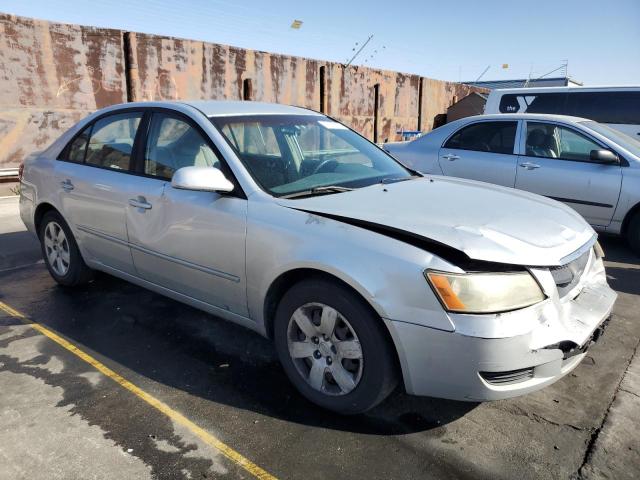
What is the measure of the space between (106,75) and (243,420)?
8.98 metres

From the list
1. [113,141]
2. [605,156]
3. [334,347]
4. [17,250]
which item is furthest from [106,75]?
[334,347]

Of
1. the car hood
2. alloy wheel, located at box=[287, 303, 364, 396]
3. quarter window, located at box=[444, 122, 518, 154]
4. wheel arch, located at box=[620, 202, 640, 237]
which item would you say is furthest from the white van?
alloy wheel, located at box=[287, 303, 364, 396]

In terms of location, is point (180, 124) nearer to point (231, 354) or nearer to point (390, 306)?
point (231, 354)

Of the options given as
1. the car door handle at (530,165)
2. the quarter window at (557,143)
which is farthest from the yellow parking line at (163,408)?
the quarter window at (557,143)

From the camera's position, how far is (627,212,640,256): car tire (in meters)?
5.61

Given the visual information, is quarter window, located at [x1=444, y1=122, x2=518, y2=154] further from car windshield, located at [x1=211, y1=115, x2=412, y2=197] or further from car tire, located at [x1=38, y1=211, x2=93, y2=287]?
car tire, located at [x1=38, y1=211, x2=93, y2=287]

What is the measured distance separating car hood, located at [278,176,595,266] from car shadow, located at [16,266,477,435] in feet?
3.15

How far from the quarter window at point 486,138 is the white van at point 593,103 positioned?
10.6ft

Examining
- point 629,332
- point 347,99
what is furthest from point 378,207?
point 347,99

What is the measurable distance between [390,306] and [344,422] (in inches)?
29.0

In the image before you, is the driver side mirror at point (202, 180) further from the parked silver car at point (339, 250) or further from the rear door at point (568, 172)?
the rear door at point (568, 172)

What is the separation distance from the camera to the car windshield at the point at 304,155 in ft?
10.3

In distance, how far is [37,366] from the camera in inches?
127

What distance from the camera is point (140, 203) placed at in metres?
3.52
